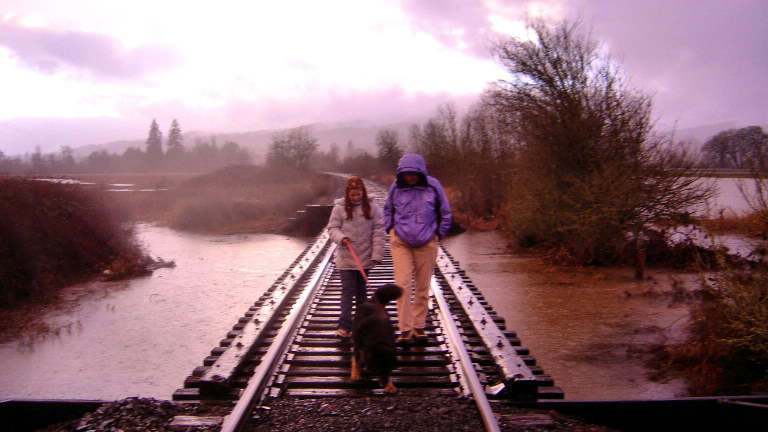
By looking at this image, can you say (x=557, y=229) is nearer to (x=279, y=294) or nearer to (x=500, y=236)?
(x=500, y=236)

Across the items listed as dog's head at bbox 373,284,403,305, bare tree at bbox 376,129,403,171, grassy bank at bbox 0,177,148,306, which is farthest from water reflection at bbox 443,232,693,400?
bare tree at bbox 376,129,403,171

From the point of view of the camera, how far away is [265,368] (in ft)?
18.2

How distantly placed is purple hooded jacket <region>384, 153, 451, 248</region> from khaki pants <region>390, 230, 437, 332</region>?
0.14m

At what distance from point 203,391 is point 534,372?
2948 mm

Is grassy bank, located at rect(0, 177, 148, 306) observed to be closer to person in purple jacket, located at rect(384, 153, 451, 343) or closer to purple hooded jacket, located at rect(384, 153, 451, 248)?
person in purple jacket, located at rect(384, 153, 451, 343)

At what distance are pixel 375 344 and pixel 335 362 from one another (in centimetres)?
120

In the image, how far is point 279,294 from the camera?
29.0ft

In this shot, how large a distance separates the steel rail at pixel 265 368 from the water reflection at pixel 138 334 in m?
1.80

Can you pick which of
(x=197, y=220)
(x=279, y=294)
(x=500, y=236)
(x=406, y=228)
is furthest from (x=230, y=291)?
(x=197, y=220)

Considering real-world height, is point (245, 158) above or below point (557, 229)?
above

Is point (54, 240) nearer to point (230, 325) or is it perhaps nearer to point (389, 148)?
point (230, 325)

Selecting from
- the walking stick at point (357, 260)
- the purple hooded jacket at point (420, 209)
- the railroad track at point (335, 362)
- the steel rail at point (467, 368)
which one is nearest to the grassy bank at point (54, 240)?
the railroad track at point (335, 362)

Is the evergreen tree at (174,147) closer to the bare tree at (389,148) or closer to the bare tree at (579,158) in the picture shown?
the bare tree at (389,148)

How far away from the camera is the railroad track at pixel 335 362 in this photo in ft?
17.2
